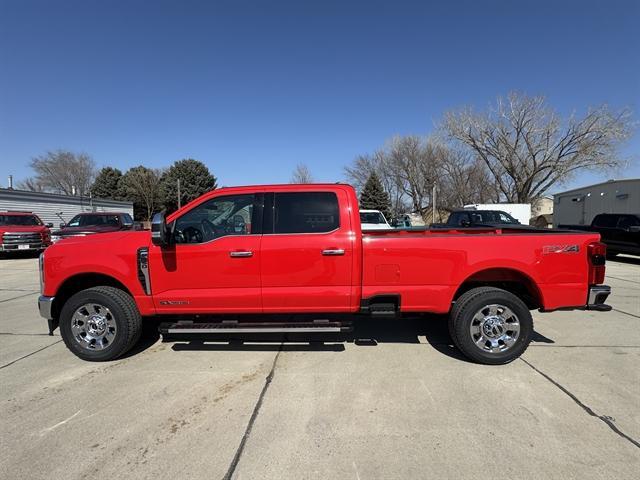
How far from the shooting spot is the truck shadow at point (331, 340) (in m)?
4.93

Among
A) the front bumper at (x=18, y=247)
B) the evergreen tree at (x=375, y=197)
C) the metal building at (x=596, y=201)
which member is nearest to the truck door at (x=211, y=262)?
the front bumper at (x=18, y=247)

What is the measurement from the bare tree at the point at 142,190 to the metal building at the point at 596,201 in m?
48.7

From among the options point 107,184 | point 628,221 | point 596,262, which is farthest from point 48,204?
point 107,184

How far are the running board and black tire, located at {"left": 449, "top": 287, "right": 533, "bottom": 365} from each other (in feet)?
3.89

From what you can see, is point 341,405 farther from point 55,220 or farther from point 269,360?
point 55,220

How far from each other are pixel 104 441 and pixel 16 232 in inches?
635

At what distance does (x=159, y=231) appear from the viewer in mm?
4051

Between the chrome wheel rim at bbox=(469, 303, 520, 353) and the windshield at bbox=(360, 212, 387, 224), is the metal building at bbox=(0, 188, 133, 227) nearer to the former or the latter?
the windshield at bbox=(360, 212, 387, 224)

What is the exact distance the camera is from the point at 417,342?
5.14 m

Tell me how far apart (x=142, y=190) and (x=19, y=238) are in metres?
41.3

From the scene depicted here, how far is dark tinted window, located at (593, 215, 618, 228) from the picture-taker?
14.2m

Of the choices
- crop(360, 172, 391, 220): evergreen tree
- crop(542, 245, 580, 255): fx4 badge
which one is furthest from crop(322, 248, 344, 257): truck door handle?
crop(360, 172, 391, 220): evergreen tree

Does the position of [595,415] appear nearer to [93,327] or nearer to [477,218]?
[93,327]

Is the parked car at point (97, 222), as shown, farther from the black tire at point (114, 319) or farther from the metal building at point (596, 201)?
the metal building at point (596, 201)
